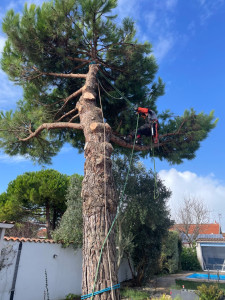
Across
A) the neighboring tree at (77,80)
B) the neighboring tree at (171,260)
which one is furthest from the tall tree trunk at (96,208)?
the neighboring tree at (171,260)

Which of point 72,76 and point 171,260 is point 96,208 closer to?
point 72,76

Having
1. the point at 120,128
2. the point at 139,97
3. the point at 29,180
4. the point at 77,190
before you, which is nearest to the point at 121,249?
the point at 77,190

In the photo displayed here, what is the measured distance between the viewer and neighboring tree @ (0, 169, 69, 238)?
1220 cm

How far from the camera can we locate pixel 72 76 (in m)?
6.05

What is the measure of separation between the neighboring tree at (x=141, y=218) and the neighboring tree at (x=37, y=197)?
15.1ft

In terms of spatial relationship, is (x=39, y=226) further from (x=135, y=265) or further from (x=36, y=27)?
(x=36, y=27)

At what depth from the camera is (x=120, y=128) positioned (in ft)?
21.4

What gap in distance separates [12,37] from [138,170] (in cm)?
640

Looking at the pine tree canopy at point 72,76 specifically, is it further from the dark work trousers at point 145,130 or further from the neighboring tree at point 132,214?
the neighboring tree at point 132,214

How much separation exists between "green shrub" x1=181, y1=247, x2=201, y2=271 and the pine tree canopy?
14.6 meters

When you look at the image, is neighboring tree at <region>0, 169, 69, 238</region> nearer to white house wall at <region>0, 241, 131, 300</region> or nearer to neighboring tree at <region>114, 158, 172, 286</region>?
white house wall at <region>0, 241, 131, 300</region>

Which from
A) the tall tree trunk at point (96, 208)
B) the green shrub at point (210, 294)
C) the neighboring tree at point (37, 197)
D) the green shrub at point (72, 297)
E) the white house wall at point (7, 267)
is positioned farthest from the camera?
the neighboring tree at point (37, 197)

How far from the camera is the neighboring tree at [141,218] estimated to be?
28.6 feet

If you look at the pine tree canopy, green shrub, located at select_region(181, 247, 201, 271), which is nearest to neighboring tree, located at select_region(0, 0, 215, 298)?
the pine tree canopy
